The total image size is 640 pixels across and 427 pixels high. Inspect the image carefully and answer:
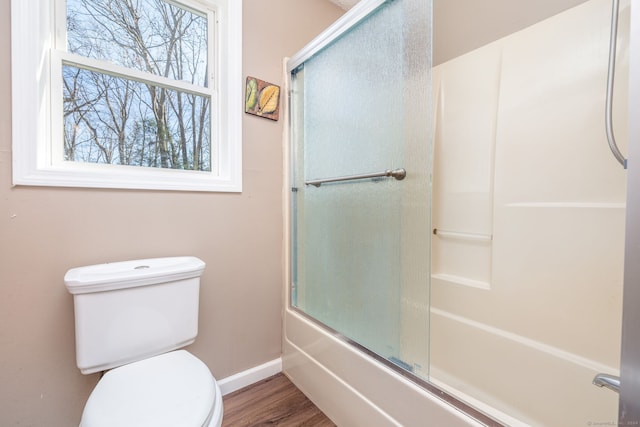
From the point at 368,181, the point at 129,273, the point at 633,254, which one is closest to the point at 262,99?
the point at 368,181

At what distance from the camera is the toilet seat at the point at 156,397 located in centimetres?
72

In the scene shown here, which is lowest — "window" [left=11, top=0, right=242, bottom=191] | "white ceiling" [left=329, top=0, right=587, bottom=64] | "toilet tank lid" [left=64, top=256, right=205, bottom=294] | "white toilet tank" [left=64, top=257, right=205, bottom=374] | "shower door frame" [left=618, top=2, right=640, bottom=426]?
"white toilet tank" [left=64, top=257, right=205, bottom=374]

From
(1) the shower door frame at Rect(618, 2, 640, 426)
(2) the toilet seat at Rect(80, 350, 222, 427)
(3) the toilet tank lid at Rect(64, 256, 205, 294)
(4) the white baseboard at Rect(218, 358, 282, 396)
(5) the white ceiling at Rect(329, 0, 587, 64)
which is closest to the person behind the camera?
(1) the shower door frame at Rect(618, 2, 640, 426)

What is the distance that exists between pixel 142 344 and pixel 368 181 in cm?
108

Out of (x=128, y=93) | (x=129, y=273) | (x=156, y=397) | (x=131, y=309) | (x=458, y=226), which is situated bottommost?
(x=156, y=397)

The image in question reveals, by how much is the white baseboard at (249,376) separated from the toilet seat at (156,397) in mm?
561

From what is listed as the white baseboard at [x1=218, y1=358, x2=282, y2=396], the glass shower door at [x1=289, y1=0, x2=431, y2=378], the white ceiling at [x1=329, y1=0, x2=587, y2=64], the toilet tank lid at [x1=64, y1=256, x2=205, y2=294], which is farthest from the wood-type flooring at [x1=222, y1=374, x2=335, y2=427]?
the white ceiling at [x1=329, y1=0, x2=587, y2=64]

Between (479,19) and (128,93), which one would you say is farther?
(479,19)

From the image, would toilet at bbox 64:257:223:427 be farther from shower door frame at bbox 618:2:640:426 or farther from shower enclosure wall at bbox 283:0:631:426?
shower door frame at bbox 618:2:640:426

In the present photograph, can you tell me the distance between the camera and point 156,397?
31.6 inches

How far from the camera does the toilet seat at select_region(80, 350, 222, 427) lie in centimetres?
72

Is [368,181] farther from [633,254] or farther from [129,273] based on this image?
[129,273]

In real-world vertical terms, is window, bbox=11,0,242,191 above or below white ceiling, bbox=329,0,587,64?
below

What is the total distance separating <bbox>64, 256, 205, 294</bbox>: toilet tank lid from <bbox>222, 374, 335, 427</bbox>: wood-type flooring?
0.71m
